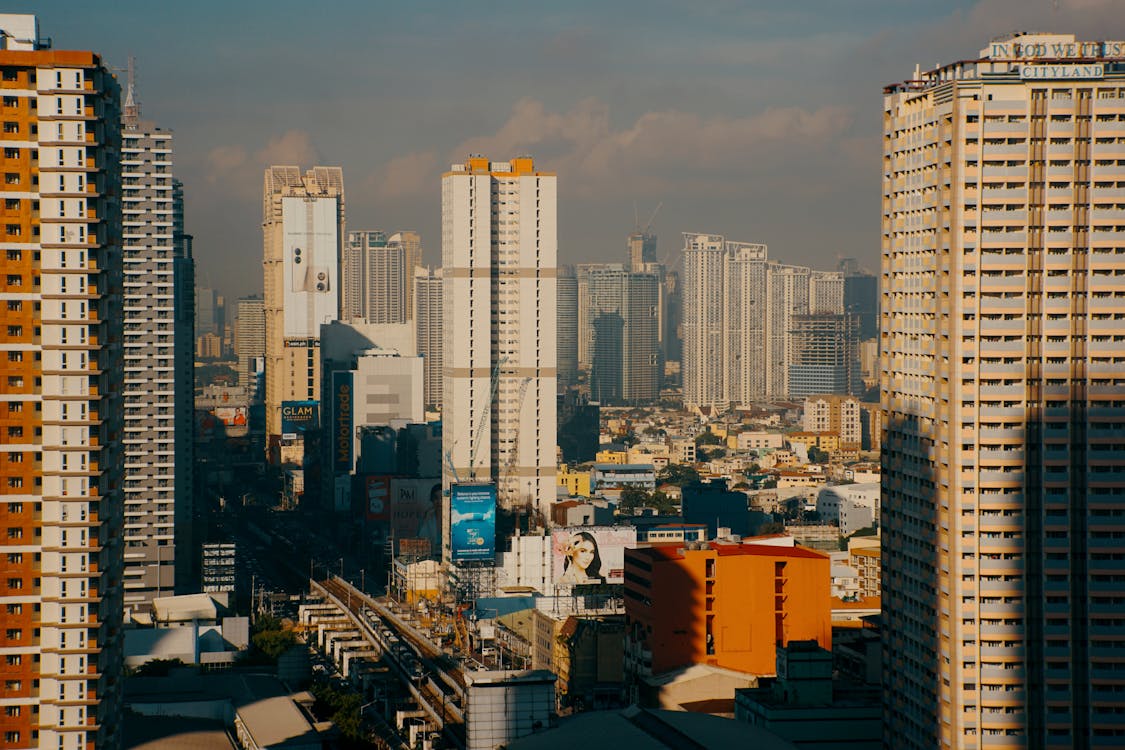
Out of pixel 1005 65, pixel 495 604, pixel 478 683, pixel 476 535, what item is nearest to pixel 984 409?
pixel 1005 65

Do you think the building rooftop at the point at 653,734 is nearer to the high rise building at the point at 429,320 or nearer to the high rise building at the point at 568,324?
the high rise building at the point at 429,320

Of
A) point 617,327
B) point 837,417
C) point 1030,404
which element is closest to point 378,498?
point 1030,404

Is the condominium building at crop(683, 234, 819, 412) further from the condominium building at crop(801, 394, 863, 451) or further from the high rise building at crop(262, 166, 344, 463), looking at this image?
the high rise building at crop(262, 166, 344, 463)

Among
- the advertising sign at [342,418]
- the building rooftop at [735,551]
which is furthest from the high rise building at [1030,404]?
the advertising sign at [342,418]

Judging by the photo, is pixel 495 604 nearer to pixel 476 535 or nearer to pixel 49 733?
pixel 476 535

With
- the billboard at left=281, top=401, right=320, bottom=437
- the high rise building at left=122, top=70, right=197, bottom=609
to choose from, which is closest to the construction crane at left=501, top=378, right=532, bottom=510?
the high rise building at left=122, top=70, right=197, bottom=609
